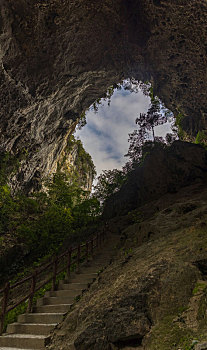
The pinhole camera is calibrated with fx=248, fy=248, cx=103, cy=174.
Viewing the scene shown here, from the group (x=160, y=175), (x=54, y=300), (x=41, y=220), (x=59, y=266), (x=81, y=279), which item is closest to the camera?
(x=54, y=300)

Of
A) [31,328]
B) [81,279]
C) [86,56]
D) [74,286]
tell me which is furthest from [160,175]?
[31,328]

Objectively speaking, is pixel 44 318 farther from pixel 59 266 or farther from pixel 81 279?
pixel 59 266

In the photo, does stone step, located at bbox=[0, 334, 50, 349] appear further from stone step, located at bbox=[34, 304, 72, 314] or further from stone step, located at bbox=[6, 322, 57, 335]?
stone step, located at bbox=[34, 304, 72, 314]

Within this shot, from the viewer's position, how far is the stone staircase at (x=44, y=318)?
4.98 meters

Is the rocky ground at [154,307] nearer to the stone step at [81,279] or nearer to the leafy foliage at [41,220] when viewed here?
the stone step at [81,279]

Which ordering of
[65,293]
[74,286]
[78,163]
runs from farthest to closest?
[78,163], [74,286], [65,293]

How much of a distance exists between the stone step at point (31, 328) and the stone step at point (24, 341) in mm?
173

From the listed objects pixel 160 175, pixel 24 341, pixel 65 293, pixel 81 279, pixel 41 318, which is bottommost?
pixel 24 341

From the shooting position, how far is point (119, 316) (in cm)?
370

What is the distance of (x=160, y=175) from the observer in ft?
51.8

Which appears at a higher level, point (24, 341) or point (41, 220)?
point (41, 220)

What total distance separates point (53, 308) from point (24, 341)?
1162 millimetres

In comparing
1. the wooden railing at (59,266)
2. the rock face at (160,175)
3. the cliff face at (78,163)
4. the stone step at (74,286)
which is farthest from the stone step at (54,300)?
the cliff face at (78,163)

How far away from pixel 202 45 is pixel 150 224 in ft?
35.0
